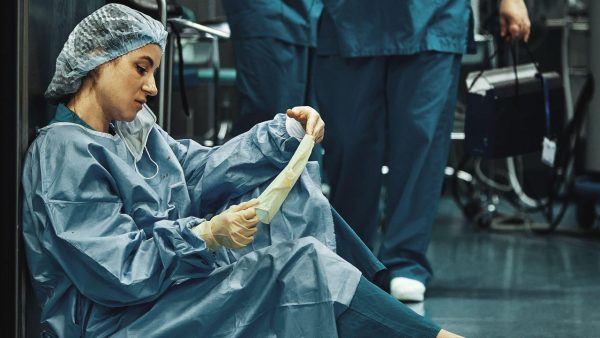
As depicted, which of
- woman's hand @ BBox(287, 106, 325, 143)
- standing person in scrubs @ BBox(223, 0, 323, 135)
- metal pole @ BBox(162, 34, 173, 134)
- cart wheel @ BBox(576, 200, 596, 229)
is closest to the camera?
woman's hand @ BBox(287, 106, 325, 143)

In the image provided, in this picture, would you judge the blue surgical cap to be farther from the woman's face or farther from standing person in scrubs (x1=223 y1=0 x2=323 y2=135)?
standing person in scrubs (x1=223 y1=0 x2=323 y2=135)

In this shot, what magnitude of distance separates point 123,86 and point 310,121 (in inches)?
15.0

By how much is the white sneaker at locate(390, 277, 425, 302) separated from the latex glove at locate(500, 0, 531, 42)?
2.64 ft

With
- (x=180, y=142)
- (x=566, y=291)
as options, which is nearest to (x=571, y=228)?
(x=566, y=291)

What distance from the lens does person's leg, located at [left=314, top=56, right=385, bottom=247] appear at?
130 inches

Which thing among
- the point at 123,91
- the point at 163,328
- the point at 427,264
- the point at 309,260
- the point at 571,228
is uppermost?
the point at 123,91

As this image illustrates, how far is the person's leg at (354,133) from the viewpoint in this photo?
3291mm

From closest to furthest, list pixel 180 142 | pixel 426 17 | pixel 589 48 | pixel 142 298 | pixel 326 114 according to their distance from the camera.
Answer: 1. pixel 142 298
2. pixel 180 142
3. pixel 426 17
4. pixel 326 114
5. pixel 589 48

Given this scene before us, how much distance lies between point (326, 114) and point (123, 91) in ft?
4.64

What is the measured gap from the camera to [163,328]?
6.42 feet

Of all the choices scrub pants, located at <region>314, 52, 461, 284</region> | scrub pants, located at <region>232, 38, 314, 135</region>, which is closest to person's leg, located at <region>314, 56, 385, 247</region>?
scrub pants, located at <region>314, 52, 461, 284</region>

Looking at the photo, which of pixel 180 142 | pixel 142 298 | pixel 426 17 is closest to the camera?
pixel 142 298

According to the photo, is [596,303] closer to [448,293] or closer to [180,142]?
[448,293]

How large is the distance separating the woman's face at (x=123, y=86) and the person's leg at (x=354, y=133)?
1324 mm
